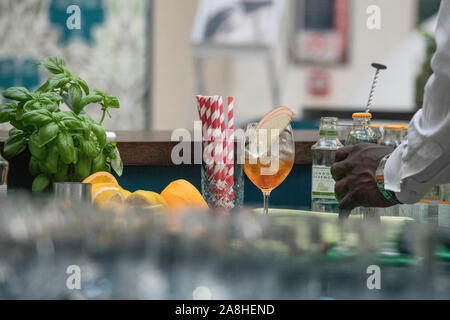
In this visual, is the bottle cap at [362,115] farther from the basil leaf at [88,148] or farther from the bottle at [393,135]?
the basil leaf at [88,148]

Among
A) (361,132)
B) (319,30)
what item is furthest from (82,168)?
(319,30)

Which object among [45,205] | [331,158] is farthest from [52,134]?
[45,205]

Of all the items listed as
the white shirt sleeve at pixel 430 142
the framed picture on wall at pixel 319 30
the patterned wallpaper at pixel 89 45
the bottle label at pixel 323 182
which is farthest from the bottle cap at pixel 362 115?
the framed picture on wall at pixel 319 30

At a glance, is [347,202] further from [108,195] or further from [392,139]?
[108,195]

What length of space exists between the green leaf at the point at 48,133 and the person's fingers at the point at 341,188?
1.57ft

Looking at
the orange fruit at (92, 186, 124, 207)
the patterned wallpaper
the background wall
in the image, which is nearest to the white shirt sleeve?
the orange fruit at (92, 186, 124, 207)

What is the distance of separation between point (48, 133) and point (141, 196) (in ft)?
0.68

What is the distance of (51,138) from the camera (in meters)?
1.07

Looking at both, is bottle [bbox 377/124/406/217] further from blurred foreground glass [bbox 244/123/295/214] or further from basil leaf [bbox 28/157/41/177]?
basil leaf [bbox 28/157/41/177]

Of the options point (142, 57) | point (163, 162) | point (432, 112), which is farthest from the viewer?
point (142, 57)

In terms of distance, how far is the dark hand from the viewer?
110cm

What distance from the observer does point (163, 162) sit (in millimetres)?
1632

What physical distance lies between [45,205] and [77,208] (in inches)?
0.7
